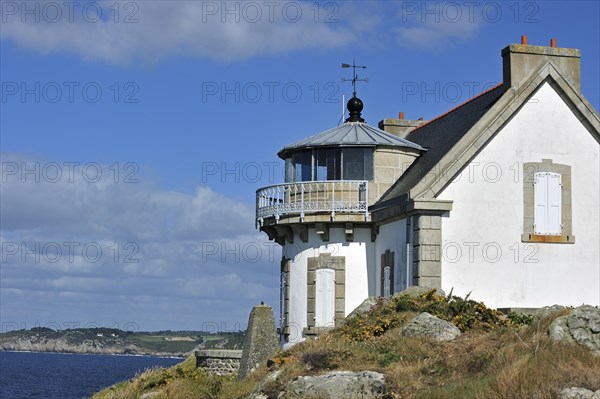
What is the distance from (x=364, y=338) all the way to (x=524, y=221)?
8.79m

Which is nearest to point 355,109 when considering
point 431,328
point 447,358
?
point 431,328

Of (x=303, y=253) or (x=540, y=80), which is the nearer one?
(x=540, y=80)

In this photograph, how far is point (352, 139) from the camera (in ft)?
103

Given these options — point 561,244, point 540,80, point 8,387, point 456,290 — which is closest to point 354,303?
point 456,290

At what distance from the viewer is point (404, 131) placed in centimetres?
3647

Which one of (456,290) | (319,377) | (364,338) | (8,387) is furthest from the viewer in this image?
(8,387)

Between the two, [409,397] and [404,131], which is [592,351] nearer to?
[409,397]

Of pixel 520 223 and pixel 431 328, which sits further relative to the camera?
pixel 520 223

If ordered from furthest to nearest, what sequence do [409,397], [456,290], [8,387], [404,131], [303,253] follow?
[8,387]
[404,131]
[303,253]
[456,290]
[409,397]

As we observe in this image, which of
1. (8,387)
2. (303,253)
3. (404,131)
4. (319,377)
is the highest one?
(404,131)

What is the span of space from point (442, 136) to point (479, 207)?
4631mm

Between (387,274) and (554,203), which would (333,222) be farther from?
(554,203)

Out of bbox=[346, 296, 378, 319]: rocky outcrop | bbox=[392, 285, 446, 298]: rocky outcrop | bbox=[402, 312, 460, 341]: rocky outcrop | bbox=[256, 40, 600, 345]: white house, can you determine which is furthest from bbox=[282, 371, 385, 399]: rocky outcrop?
bbox=[256, 40, 600, 345]: white house

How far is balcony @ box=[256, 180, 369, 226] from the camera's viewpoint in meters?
→ 30.3
